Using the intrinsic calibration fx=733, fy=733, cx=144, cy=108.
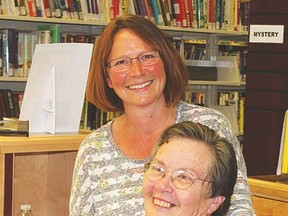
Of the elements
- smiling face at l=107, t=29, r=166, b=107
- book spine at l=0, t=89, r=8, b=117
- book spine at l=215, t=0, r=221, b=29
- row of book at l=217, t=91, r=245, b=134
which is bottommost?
row of book at l=217, t=91, r=245, b=134

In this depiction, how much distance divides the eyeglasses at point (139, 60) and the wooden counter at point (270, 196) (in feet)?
2.98

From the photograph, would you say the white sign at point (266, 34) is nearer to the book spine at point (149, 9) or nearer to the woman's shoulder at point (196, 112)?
the book spine at point (149, 9)

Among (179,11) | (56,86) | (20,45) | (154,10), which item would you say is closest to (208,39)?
(179,11)

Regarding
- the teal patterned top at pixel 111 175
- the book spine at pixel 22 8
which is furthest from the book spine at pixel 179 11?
the teal patterned top at pixel 111 175

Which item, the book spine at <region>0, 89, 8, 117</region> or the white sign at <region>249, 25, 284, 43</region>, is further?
the white sign at <region>249, 25, 284, 43</region>

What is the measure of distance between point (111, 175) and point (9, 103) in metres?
2.64

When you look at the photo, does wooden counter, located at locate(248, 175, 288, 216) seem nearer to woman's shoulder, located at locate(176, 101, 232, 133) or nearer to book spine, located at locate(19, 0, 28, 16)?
woman's shoulder, located at locate(176, 101, 232, 133)

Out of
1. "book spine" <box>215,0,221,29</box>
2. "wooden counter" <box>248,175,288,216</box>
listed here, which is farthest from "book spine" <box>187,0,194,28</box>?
"wooden counter" <box>248,175,288,216</box>

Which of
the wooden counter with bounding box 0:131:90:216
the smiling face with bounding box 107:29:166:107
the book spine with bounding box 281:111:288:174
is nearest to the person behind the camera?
the smiling face with bounding box 107:29:166:107

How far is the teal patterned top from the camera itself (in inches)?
94.0

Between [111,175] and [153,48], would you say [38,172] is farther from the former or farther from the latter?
[153,48]

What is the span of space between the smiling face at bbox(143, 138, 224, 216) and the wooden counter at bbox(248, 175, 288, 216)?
47.6 inches

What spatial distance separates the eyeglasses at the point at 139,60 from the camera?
2.49 meters

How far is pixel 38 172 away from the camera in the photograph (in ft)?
10.0
